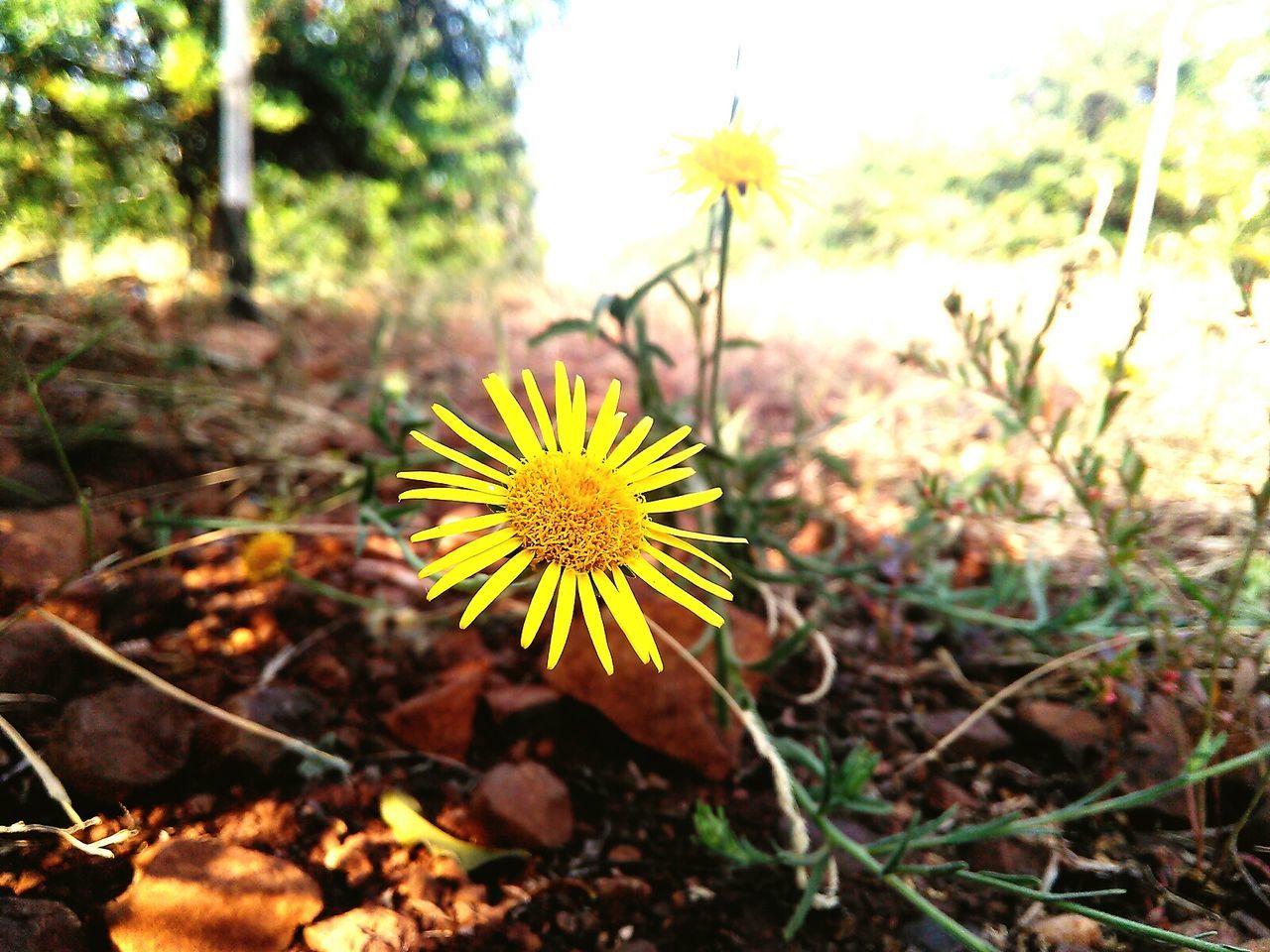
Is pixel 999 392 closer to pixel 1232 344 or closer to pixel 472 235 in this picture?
pixel 1232 344

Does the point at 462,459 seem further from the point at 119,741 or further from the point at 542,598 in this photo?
the point at 119,741

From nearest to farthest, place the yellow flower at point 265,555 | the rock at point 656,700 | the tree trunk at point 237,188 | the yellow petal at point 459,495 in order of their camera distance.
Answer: the yellow petal at point 459,495 < the rock at point 656,700 < the yellow flower at point 265,555 < the tree trunk at point 237,188

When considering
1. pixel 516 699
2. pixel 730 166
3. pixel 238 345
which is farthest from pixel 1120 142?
pixel 238 345

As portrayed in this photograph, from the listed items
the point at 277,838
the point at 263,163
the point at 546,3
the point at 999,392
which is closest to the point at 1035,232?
the point at 999,392

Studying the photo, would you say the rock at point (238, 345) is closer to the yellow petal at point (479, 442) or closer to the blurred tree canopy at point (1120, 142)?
the yellow petal at point (479, 442)

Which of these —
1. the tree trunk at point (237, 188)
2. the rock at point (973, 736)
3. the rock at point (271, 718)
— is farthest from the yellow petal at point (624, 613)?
the tree trunk at point (237, 188)
